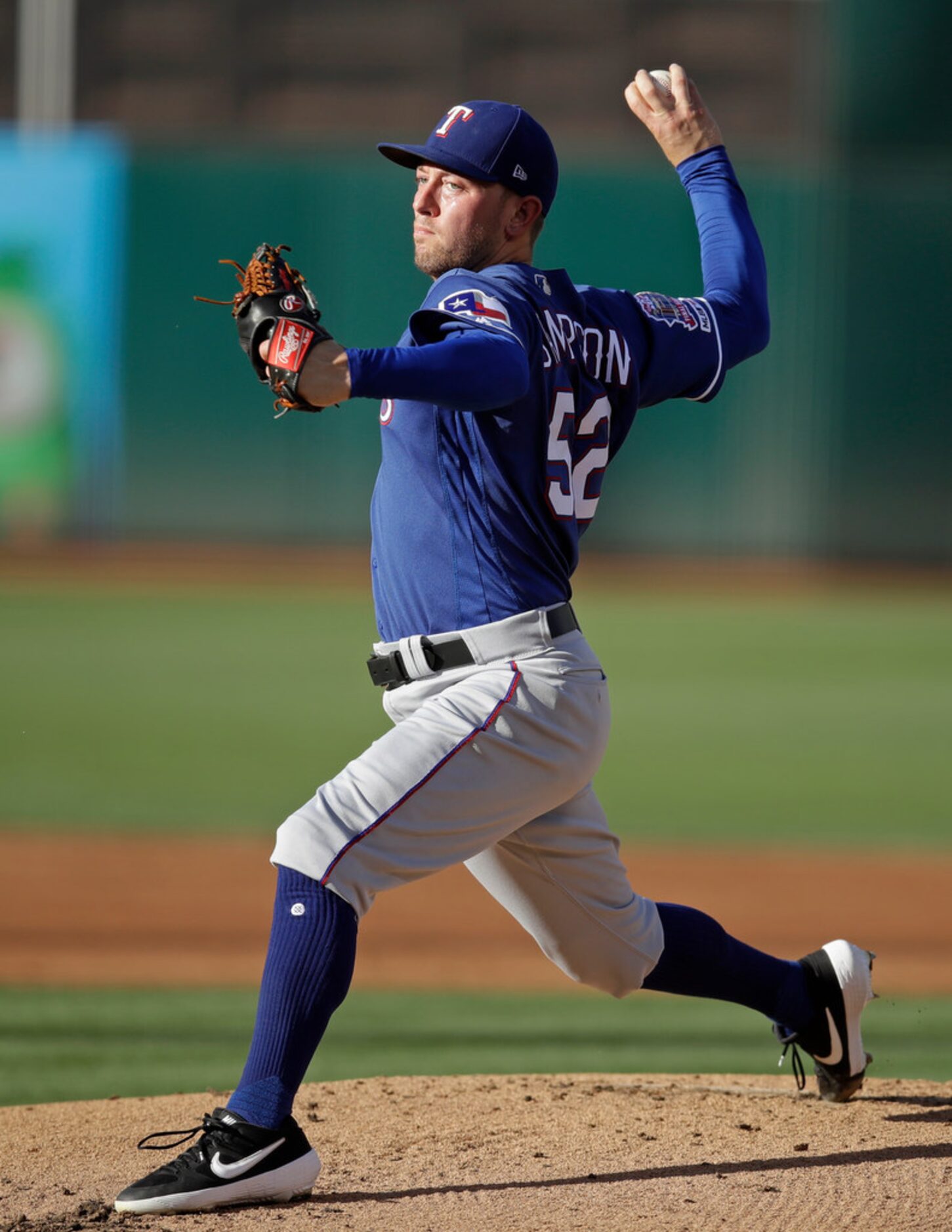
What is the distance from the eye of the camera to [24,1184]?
2.76m

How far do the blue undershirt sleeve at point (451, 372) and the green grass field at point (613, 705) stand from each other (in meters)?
4.85

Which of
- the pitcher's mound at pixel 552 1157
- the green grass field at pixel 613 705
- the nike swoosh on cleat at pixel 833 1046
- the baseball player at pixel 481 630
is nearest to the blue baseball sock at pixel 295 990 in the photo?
the baseball player at pixel 481 630

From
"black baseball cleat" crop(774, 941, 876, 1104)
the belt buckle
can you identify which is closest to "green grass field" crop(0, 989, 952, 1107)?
"black baseball cleat" crop(774, 941, 876, 1104)

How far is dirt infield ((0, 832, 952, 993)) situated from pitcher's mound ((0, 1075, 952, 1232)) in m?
1.55

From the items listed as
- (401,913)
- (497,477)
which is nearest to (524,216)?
(497,477)

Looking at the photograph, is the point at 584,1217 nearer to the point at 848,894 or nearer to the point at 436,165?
the point at 436,165

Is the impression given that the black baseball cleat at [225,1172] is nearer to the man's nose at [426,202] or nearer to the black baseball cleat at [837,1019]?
the black baseball cleat at [837,1019]

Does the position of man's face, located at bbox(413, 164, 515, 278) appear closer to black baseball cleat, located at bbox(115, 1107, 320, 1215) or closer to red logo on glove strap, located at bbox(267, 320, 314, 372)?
red logo on glove strap, located at bbox(267, 320, 314, 372)

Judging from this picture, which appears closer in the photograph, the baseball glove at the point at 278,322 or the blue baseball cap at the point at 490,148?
the baseball glove at the point at 278,322

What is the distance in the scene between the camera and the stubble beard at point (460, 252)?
277 centimetres

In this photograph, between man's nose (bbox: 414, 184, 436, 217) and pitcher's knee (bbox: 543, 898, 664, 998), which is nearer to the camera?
man's nose (bbox: 414, 184, 436, 217)

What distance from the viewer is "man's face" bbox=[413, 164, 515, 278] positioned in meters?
2.76

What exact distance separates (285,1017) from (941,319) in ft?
53.8

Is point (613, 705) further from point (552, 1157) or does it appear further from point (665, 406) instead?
point (552, 1157)
